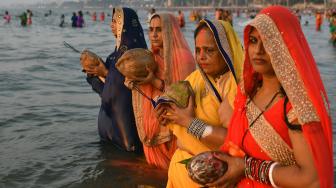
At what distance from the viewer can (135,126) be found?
478 centimetres

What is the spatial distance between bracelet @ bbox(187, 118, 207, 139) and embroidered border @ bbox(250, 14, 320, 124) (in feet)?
2.71

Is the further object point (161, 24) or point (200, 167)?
point (161, 24)

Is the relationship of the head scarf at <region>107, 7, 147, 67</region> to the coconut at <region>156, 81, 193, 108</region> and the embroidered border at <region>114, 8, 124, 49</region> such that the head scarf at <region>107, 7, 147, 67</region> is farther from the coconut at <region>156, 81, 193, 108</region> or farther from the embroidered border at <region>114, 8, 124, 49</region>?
the coconut at <region>156, 81, 193, 108</region>

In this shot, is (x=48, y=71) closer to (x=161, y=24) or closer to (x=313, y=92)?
(x=161, y=24)

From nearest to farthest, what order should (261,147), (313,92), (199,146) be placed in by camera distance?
(313,92)
(261,147)
(199,146)

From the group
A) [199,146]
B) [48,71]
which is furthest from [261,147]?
→ [48,71]

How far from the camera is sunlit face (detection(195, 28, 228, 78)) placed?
286cm

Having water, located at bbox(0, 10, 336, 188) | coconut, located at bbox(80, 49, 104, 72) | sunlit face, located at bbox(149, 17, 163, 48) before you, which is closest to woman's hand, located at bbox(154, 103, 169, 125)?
sunlit face, located at bbox(149, 17, 163, 48)

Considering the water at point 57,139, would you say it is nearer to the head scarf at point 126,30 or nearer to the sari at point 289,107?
the head scarf at point 126,30

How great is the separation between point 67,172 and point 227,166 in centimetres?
316

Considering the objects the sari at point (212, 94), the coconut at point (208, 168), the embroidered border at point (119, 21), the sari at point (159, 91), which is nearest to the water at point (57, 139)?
the sari at point (159, 91)

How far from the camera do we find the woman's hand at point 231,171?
209cm

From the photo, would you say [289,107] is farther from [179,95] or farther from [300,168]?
[179,95]

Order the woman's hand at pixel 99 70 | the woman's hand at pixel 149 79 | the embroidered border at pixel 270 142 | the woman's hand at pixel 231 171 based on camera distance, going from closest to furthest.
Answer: the embroidered border at pixel 270 142 → the woman's hand at pixel 231 171 → the woman's hand at pixel 149 79 → the woman's hand at pixel 99 70
